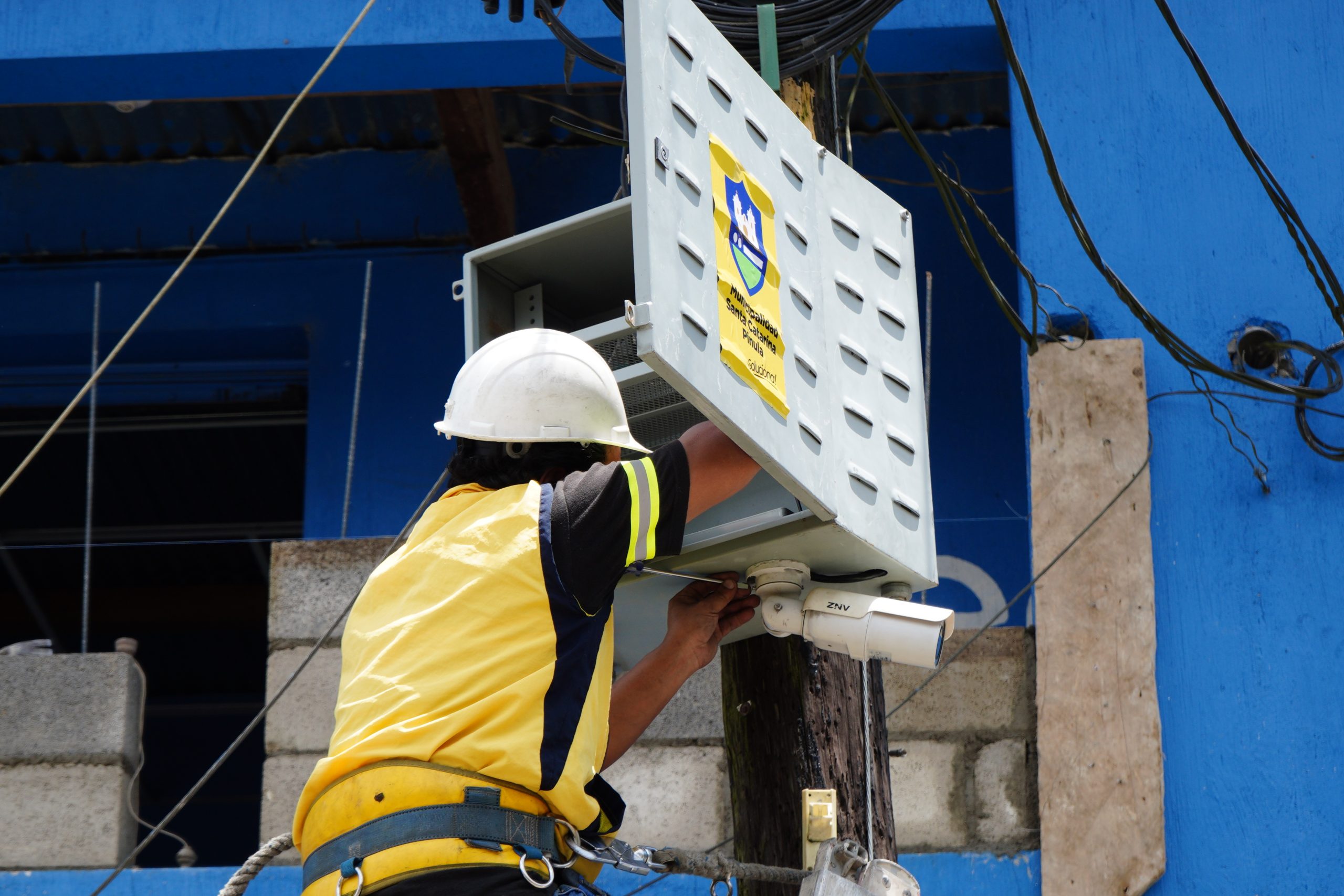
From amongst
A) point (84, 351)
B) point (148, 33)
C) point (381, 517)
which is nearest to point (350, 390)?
point (381, 517)

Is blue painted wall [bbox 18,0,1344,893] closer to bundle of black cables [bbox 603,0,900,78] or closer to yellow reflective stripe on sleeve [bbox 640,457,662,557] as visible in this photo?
bundle of black cables [bbox 603,0,900,78]

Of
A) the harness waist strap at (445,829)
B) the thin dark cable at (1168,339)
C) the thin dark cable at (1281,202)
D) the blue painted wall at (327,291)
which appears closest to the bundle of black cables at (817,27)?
the thin dark cable at (1168,339)

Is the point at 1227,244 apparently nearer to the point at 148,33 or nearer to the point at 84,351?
the point at 148,33

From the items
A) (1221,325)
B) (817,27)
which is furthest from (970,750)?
(817,27)

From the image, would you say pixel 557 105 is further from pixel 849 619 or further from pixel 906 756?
pixel 849 619

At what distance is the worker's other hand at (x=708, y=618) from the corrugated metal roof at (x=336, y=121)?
4.42 meters

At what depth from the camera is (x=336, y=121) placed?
8.12 meters

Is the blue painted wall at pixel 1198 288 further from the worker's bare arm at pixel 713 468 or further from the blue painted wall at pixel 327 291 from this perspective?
the worker's bare arm at pixel 713 468

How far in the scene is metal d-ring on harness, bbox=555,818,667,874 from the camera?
3000 mm

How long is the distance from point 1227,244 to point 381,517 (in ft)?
14.0

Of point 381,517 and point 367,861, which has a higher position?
point 381,517

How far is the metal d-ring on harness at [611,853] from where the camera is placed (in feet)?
9.84

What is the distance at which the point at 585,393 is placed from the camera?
3.19 meters

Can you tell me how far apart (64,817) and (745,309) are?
4231 mm
